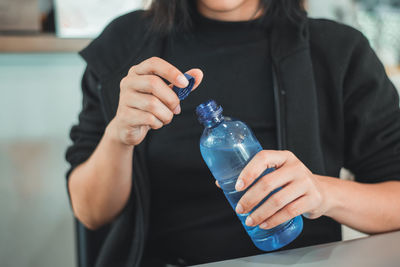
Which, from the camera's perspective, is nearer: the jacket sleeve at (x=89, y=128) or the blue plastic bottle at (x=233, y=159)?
the blue plastic bottle at (x=233, y=159)

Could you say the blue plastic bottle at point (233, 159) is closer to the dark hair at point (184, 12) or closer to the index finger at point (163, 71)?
the index finger at point (163, 71)

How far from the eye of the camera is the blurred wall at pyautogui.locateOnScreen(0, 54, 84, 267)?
55.9 inches

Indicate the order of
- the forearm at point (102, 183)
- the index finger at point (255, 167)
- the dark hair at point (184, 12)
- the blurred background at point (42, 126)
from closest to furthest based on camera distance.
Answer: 1. the index finger at point (255, 167)
2. the forearm at point (102, 183)
3. the dark hair at point (184, 12)
4. the blurred background at point (42, 126)

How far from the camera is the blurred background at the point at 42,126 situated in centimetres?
140

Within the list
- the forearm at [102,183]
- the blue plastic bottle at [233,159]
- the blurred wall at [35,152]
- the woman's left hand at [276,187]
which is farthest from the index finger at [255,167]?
the blurred wall at [35,152]

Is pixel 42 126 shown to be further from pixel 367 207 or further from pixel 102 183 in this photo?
pixel 367 207

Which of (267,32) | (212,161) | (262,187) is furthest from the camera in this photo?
(267,32)

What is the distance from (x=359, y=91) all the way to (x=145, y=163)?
549 millimetres

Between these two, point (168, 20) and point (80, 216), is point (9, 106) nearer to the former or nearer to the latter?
point (80, 216)

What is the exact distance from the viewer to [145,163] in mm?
953

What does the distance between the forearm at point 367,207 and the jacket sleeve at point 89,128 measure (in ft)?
1.89

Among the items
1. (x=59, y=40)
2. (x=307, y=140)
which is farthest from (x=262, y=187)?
(x=59, y=40)

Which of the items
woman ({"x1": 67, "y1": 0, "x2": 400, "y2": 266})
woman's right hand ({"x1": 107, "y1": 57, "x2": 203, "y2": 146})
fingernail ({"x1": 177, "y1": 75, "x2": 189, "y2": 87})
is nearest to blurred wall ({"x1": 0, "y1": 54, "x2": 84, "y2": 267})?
woman ({"x1": 67, "y1": 0, "x2": 400, "y2": 266})

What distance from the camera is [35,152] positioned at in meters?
1.48
